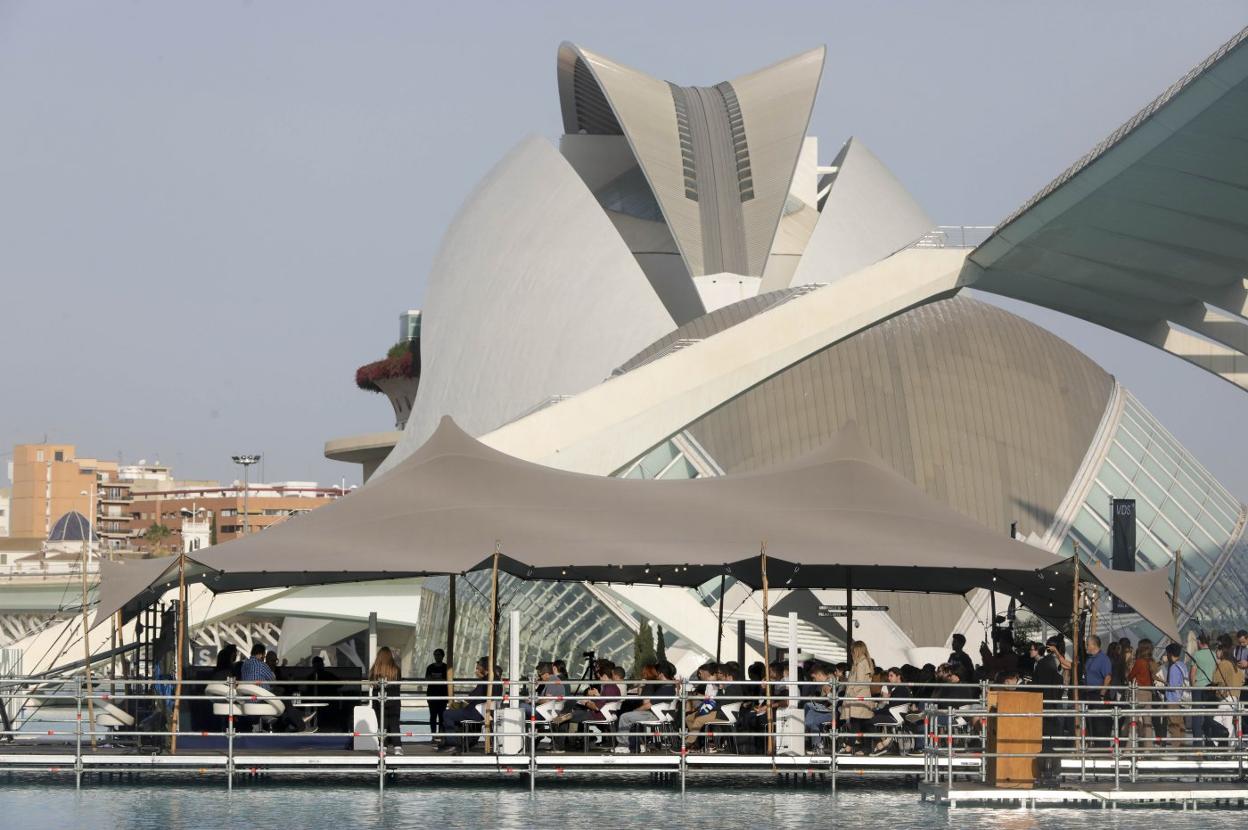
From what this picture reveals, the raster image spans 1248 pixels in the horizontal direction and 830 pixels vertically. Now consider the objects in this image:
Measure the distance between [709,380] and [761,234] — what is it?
2326 cm

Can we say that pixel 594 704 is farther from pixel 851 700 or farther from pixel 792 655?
pixel 851 700

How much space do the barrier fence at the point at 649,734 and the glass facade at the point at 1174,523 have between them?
14756 millimetres

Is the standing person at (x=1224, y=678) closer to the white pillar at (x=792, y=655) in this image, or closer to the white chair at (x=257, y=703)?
the white pillar at (x=792, y=655)

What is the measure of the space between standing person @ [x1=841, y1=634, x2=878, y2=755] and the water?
1.06m

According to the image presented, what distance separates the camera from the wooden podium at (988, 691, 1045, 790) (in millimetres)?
15953

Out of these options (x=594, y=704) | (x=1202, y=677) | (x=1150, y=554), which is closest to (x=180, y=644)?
(x=594, y=704)

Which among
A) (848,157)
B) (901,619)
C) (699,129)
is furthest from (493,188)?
(901,619)

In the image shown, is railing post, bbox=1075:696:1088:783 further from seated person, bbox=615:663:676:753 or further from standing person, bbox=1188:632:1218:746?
seated person, bbox=615:663:676:753

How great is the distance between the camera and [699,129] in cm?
5350

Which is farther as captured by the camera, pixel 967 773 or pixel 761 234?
pixel 761 234

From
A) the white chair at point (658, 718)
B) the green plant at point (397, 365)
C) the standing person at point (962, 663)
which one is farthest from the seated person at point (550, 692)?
the green plant at point (397, 365)

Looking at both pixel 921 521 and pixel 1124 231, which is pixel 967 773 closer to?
pixel 921 521

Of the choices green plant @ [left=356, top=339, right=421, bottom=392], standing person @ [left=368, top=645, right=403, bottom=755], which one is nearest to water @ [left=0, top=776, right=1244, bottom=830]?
standing person @ [left=368, top=645, right=403, bottom=755]

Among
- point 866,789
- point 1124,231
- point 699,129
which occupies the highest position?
point 699,129
